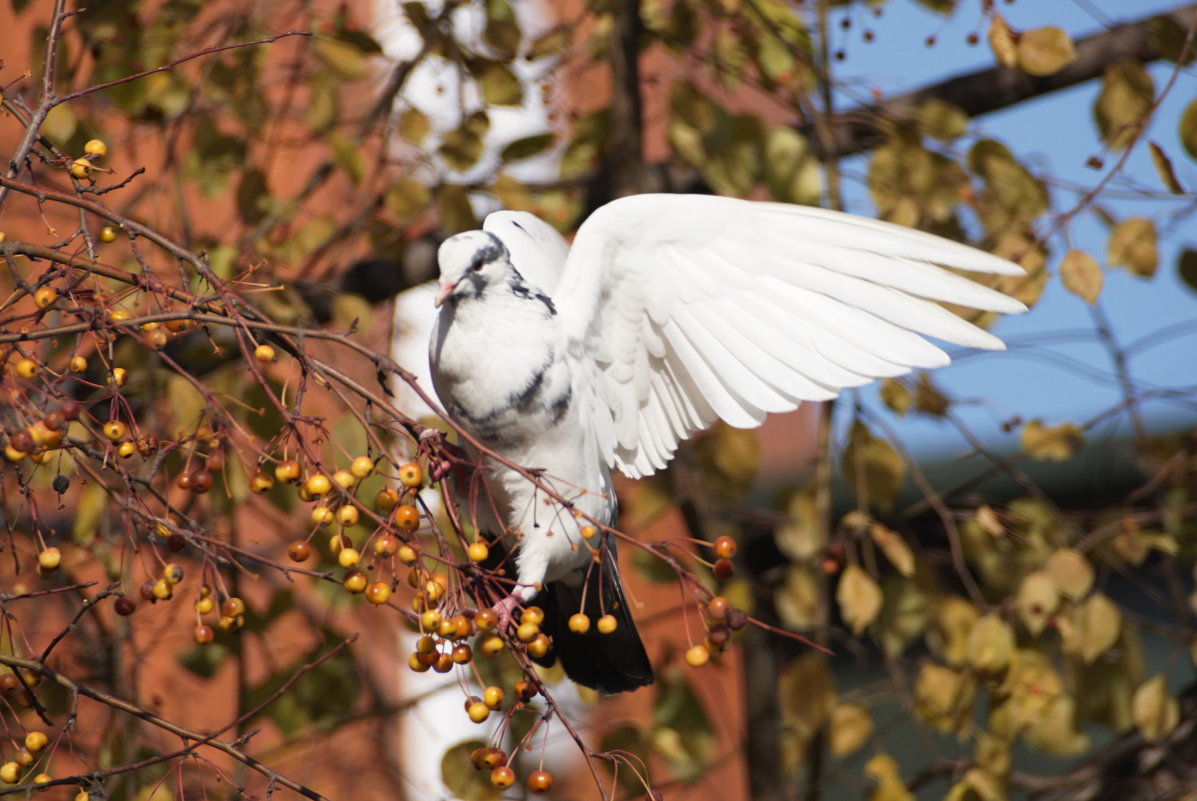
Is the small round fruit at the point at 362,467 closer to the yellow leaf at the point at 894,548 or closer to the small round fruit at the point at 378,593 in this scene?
the small round fruit at the point at 378,593

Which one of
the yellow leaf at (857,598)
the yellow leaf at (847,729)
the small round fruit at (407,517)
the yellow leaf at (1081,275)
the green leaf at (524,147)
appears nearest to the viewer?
the small round fruit at (407,517)

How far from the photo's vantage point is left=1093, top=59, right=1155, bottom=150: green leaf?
8.28 ft

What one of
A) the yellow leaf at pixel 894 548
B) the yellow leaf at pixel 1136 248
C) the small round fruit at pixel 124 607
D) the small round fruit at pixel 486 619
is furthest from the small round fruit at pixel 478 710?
the yellow leaf at pixel 1136 248

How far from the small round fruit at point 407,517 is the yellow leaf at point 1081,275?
1421 mm

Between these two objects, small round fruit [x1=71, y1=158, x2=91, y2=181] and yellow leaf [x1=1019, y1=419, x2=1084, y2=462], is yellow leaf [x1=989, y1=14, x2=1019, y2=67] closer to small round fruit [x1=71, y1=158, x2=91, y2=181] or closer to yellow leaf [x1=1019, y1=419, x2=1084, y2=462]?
yellow leaf [x1=1019, y1=419, x2=1084, y2=462]

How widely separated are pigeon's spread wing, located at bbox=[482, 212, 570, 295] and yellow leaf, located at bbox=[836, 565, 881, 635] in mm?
812

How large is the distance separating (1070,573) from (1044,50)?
1000 millimetres

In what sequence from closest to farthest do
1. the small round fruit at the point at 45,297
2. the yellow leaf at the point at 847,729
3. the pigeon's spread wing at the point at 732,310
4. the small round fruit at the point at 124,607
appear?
1. the small round fruit at the point at 45,297
2. the small round fruit at the point at 124,607
3. the pigeon's spread wing at the point at 732,310
4. the yellow leaf at the point at 847,729

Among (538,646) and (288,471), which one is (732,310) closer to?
(538,646)

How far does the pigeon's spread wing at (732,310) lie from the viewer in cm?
185

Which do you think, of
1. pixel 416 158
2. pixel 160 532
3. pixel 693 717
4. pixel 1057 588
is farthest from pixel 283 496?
pixel 1057 588

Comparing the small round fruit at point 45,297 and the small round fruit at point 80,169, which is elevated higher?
the small round fruit at point 80,169

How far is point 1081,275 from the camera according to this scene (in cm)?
237

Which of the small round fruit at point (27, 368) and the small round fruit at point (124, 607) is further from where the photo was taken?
Answer: the small round fruit at point (124, 607)
